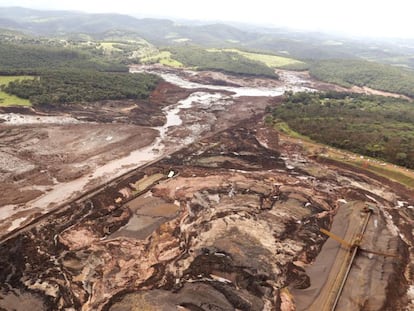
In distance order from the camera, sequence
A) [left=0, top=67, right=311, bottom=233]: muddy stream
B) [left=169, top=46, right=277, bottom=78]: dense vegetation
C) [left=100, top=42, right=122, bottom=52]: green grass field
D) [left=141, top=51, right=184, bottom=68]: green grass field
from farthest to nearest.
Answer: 1. [left=100, top=42, right=122, bottom=52]: green grass field
2. [left=141, top=51, right=184, bottom=68]: green grass field
3. [left=169, top=46, right=277, bottom=78]: dense vegetation
4. [left=0, top=67, right=311, bottom=233]: muddy stream

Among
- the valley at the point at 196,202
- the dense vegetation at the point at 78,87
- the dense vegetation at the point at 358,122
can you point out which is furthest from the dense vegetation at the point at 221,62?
the valley at the point at 196,202

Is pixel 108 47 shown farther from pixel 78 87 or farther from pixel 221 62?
pixel 78 87

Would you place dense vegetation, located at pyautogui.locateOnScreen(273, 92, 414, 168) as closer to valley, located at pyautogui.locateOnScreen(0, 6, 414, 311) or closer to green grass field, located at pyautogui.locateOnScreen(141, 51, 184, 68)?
valley, located at pyautogui.locateOnScreen(0, 6, 414, 311)

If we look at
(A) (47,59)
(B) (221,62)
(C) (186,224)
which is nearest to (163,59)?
(B) (221,62)

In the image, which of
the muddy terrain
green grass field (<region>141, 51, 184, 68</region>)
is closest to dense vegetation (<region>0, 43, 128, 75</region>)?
green grass field (<region>141, 51, 184, 68</region>)

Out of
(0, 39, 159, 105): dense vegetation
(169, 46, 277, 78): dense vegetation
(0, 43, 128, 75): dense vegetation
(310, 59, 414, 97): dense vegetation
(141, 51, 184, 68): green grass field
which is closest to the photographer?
(0, 39, 159, 105): dense vegetation

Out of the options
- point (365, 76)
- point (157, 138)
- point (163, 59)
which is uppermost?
point (365, 76)
